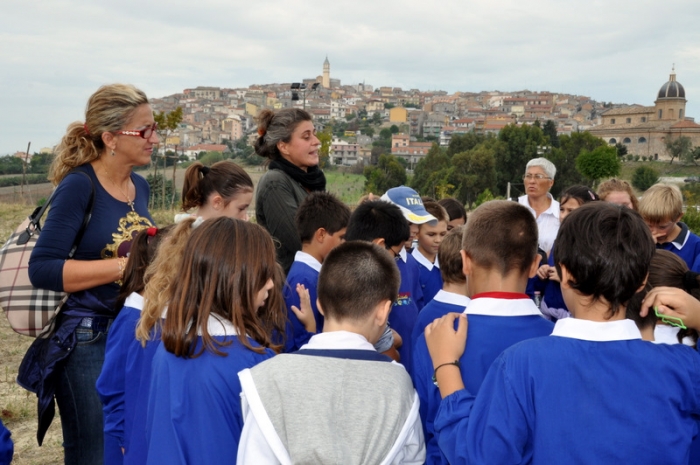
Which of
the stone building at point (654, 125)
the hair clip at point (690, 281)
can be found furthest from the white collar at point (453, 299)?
the stone building at point (654, 125)

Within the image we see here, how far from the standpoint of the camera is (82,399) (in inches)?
109

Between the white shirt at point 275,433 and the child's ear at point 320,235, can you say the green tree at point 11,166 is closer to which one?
the child's ear at point 320,235

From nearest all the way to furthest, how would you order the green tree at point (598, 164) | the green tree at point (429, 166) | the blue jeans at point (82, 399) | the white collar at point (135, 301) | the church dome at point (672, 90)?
the white collar at point (135, 301) → the blue jeans at point (82, 399) → the green tree at point (598, 164) → the green tree at point (429, 166) → the church dome at point (672, 90)

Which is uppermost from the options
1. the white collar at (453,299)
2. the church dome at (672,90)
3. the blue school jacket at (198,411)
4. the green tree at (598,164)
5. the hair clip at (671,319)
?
the church dome at (672,90)

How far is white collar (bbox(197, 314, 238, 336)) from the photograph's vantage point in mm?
2006

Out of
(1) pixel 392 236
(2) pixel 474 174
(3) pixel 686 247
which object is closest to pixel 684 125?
(2) pixel 474 174

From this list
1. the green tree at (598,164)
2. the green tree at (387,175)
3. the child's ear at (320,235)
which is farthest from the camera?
the green tree at (387,175)

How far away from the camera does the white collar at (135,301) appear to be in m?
2.50

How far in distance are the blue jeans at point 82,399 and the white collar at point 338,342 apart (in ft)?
4.40

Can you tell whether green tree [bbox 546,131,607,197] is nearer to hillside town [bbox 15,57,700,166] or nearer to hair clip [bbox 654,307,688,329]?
hillside town [bbox 15,57,700,166]

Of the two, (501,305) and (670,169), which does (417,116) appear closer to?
(670,169)

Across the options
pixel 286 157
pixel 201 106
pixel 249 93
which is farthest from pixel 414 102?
pixel 286 157

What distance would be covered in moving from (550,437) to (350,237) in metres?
1.67

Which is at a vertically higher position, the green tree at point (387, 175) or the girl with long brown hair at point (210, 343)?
the green tree at point (387, 175)
